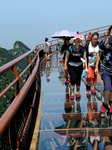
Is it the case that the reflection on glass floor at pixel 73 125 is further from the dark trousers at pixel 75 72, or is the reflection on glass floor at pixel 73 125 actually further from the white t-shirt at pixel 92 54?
the white t-shirt at pixel 92 54

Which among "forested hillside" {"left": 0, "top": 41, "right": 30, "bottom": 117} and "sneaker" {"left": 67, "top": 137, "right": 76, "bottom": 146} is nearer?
"sneaker" {"left": 67, "top": 137, "right": 76, "bottom": 146}

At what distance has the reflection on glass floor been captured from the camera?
3385 mm

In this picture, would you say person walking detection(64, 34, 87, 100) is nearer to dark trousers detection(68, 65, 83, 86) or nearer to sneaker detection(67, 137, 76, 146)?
dark trousers detection(68, 65, 83, 86)

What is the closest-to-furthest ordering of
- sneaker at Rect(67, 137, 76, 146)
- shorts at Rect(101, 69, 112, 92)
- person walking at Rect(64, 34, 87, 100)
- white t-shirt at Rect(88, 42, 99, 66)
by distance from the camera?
sneaker at Rect(67, 137, 76, 146)
shorts at Rect(101, 69, 112, 92)
person walking at Rect(64, 34, 87, 100)
white t-shirt at Rect(88, 42, 99, 66)

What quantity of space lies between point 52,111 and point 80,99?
4.07 feet

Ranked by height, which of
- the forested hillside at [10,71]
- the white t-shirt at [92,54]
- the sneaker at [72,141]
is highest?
the white t-shirt at [92,54]

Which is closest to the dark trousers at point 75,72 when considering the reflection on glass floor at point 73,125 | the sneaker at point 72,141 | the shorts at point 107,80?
the reflection on glass floor at point 73,125

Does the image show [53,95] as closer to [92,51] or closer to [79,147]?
[92,51]

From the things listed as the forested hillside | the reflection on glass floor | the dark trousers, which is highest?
the dark trousers

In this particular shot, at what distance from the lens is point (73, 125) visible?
4168 mm

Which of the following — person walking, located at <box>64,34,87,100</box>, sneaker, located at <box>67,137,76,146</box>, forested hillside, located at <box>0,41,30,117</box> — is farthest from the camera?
forested hillside, located at <box>0,41,30,117</box>

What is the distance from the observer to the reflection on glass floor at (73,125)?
338cm

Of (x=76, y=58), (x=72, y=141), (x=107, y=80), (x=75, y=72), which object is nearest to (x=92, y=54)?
(x=76, y=58)

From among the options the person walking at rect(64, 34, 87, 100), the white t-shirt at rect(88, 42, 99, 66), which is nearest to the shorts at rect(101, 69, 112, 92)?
the person walking at rect(64, 34, 87, 100)
